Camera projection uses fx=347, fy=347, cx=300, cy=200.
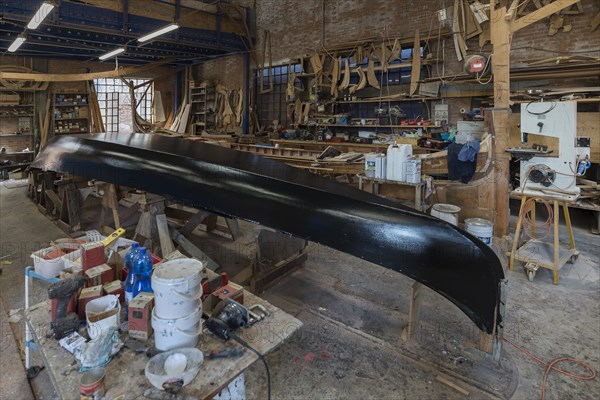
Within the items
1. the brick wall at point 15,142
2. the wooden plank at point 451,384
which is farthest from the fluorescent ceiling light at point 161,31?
the wooden plank at point 451,384

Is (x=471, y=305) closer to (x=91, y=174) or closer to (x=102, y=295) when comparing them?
(x=102, y=295)

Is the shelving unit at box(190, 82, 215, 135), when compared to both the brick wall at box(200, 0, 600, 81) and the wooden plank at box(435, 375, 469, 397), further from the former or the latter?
the wooden plank at box(435, 375, 469, 397)

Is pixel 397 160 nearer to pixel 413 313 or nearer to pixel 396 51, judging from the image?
pixel 413 313

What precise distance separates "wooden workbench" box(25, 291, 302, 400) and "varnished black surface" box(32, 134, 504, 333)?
2.11 feet

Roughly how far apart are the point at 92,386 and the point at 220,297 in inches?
21.9

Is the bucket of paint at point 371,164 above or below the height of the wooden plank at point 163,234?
above

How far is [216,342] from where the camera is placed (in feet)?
4.10

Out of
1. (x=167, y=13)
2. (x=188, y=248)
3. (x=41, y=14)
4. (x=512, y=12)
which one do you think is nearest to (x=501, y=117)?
(x=512, y=12)

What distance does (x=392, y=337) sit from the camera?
2260 millimetres

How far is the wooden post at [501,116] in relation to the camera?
11.6 feet

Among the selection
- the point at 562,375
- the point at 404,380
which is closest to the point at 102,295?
the point at 404,380

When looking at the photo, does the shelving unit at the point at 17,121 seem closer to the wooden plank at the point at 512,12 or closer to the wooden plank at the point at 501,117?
the wooden plank at the point at 501,117

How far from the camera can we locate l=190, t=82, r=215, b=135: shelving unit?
→ 415 inches

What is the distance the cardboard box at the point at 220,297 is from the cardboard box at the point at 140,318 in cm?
24
